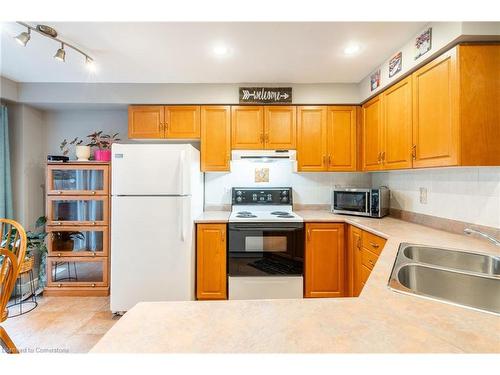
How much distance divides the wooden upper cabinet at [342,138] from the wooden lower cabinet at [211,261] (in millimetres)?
1503

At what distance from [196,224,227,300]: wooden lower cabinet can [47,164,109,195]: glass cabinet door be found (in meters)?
1.24

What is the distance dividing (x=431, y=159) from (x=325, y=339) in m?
1.70

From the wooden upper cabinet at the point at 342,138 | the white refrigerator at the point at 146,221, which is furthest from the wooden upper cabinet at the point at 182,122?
the wooden upper cabinet at the point at 342,138

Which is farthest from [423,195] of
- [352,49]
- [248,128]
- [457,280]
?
[248,128]

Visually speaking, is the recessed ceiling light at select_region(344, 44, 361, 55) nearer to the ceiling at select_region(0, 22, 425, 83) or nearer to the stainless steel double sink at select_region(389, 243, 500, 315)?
the ceiling at select_region(0, 22, 425, 83)

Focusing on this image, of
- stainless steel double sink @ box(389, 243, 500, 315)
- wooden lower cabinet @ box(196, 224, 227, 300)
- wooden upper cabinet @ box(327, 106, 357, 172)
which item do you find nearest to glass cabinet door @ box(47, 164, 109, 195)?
wooden lower cabinet @ box(196, 224, 227, 300)

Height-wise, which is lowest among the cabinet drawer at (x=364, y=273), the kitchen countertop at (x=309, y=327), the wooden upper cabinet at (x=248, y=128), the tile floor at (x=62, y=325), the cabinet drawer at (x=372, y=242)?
the tile floor at (x=62, y=325)

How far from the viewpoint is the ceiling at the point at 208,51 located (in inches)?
68.5

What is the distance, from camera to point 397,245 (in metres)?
1.52

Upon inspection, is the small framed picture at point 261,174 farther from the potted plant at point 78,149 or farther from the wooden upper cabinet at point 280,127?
the potted plant at point 78,149

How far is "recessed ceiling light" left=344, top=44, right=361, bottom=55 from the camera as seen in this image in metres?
2.00
